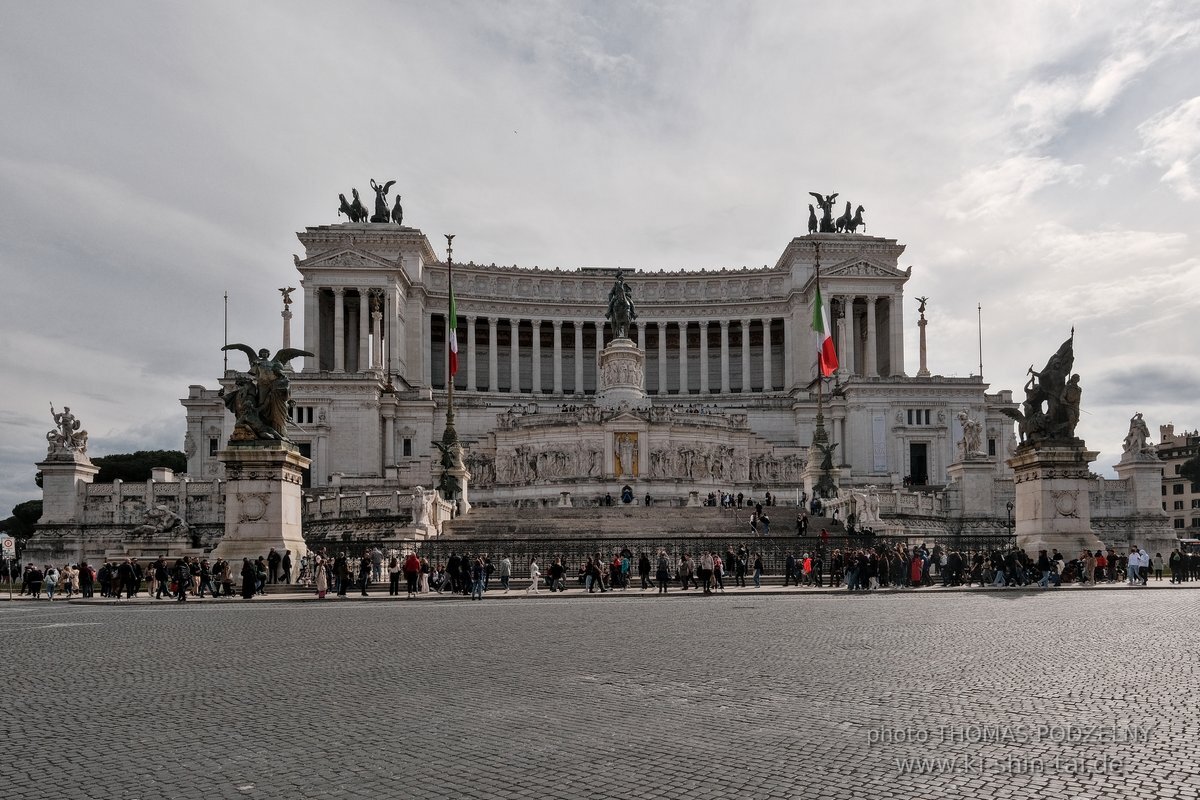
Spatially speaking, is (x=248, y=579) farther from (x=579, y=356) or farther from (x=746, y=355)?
(x=746, y=355)

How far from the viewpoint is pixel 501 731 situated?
29.9 ft

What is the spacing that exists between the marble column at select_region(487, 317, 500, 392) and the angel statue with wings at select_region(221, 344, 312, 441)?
6925cm

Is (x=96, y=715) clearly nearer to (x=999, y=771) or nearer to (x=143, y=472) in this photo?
(x=999, y=771)

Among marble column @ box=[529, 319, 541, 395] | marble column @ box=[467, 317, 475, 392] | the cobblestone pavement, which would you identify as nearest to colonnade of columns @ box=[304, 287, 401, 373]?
marble column @ box=[467, 317, 475, 392]

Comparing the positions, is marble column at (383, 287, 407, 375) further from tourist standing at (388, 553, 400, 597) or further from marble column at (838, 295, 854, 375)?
tourist standing at (388, 553, 400, 597)

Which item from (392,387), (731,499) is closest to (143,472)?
(392,387)

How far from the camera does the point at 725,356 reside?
100938 millimetres

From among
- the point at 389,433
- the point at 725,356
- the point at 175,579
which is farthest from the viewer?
the point at 725,356

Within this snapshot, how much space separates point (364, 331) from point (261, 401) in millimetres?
Result: 62219

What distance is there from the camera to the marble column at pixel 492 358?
321 feet

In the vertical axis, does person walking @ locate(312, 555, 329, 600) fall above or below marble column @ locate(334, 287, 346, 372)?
below

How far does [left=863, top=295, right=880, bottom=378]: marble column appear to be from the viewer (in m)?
91.2

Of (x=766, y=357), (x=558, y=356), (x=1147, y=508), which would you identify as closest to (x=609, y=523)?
(x=1147, y=508)

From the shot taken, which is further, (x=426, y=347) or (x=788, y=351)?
(x=788, y=351)
